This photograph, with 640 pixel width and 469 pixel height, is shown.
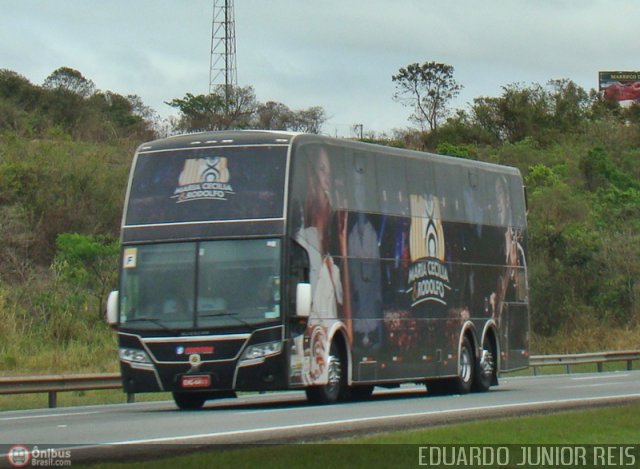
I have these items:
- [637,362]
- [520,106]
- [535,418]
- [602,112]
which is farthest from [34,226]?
[602,112]

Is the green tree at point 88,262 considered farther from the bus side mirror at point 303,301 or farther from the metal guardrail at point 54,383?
the bus side mirror at point 303,301

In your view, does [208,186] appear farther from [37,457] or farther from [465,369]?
[37,457]

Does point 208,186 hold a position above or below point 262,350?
above

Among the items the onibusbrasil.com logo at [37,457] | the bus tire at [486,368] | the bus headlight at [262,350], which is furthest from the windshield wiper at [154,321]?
the bus tire at [486,368]

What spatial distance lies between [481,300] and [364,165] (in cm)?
482

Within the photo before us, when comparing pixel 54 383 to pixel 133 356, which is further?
pixel 54 383

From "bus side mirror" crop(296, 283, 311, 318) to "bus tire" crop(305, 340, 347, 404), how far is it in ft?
4.80

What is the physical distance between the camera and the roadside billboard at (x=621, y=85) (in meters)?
114

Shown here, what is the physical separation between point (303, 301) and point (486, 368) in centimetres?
753

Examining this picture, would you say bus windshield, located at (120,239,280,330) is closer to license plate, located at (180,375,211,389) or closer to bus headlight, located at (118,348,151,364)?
bus headlight, located at (118,348,151,364)

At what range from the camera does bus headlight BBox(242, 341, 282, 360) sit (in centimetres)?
1983

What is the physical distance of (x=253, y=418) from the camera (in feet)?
58.9

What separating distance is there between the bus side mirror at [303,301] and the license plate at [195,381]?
5.22ft

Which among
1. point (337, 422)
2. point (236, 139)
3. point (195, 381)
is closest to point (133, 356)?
point (195, 381)
